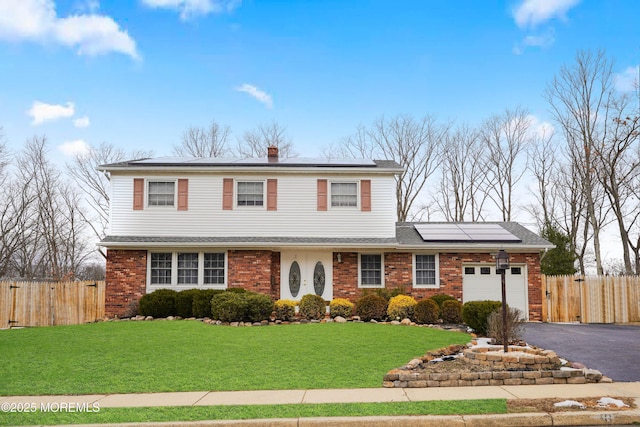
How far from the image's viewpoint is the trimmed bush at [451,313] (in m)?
17.3

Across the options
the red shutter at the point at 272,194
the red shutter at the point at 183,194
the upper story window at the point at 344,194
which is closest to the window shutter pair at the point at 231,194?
the red shutter at the point at 272,194

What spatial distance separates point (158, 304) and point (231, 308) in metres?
3.61

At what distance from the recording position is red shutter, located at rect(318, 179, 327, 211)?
816 inches

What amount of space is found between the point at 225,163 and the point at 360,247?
649 centimetres

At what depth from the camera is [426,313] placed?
16797 mm

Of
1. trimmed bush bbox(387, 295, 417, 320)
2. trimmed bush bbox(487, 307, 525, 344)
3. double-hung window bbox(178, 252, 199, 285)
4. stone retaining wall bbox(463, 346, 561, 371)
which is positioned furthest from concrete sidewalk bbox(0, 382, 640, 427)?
double-hung window bbox(178, 252, 199, 285)

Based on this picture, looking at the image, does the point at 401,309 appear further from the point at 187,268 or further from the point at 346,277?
the point at 187,268

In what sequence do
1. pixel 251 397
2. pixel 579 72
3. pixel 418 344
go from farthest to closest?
1. pixel 579 72
2. pixel 418 344
3. pixel 251 397

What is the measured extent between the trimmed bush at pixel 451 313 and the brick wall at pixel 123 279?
11.1 m

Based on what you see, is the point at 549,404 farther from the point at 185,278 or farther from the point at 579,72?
the point at 579,72

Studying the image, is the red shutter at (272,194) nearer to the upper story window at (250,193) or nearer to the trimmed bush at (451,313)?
the upper story window at (250,193)

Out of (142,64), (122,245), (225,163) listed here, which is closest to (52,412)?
(122,245)

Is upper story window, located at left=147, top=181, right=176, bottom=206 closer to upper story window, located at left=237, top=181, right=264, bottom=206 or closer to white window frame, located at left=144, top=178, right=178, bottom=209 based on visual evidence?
white window frame, located at left=144, top=178, right=178, bottom=209

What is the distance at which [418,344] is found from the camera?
1238cm
